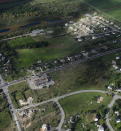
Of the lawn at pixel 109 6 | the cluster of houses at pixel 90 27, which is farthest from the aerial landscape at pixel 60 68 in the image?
the lawn at pixel 109 6

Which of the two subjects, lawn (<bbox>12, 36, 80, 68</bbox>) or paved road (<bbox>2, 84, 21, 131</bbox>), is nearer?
paved road (<bbox>2, 84, 21, 131</bbox>)

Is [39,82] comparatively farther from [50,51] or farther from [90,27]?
[90,27]

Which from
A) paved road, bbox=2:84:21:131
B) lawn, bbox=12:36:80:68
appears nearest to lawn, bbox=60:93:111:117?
paved road, bbox=2:84:21:131

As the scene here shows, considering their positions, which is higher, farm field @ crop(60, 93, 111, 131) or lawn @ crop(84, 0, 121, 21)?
lawn @ crop(84, 0, 121, 21)

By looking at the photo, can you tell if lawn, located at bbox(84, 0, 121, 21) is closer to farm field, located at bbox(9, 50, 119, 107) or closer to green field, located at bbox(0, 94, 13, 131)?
farm field, located at bbox(9, 50, 119, 107)

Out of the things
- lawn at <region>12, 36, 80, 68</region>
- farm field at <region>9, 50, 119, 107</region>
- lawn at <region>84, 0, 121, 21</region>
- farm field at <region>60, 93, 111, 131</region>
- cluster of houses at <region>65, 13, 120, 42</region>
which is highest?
lawn at <region>84, 0, 121, 21</region>

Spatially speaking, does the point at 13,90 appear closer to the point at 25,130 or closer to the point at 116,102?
the point at 25,130

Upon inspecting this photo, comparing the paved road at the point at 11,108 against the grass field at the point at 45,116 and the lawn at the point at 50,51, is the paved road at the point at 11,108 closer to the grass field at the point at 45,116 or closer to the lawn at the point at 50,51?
the grass field at the point at 45,116
